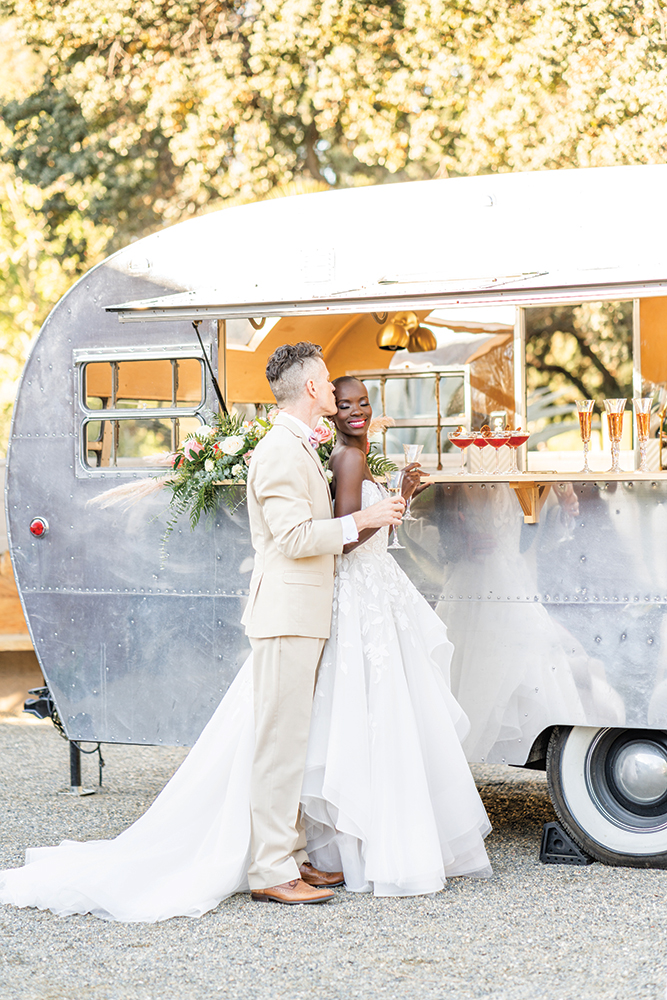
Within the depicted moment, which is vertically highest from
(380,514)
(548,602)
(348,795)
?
(380,514)

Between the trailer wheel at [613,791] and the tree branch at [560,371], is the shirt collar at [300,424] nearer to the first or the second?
the trailer wheel at [613,791]

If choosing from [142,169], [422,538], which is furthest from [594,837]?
[142,169]

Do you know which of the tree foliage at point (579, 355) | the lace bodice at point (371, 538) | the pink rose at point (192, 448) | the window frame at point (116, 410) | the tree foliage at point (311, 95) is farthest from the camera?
the tree foliage at point (579, 355)

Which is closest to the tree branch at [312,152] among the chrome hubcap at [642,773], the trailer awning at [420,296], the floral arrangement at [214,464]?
the trailer awning at [420,296]

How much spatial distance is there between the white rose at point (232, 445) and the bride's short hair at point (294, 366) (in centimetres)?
56

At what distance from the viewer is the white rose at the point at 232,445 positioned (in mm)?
4496

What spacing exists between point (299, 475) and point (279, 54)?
986cm

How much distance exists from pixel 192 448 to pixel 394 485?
0.89 meters

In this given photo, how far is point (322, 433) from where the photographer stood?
430 centimetres

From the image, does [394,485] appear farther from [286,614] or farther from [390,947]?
[390,947]

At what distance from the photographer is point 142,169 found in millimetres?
13180

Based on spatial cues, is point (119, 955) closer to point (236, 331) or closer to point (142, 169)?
point (236, 331)

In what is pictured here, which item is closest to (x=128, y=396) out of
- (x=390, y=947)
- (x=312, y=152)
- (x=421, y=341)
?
(x=421, y=341)

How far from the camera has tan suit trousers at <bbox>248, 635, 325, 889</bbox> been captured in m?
3.92
